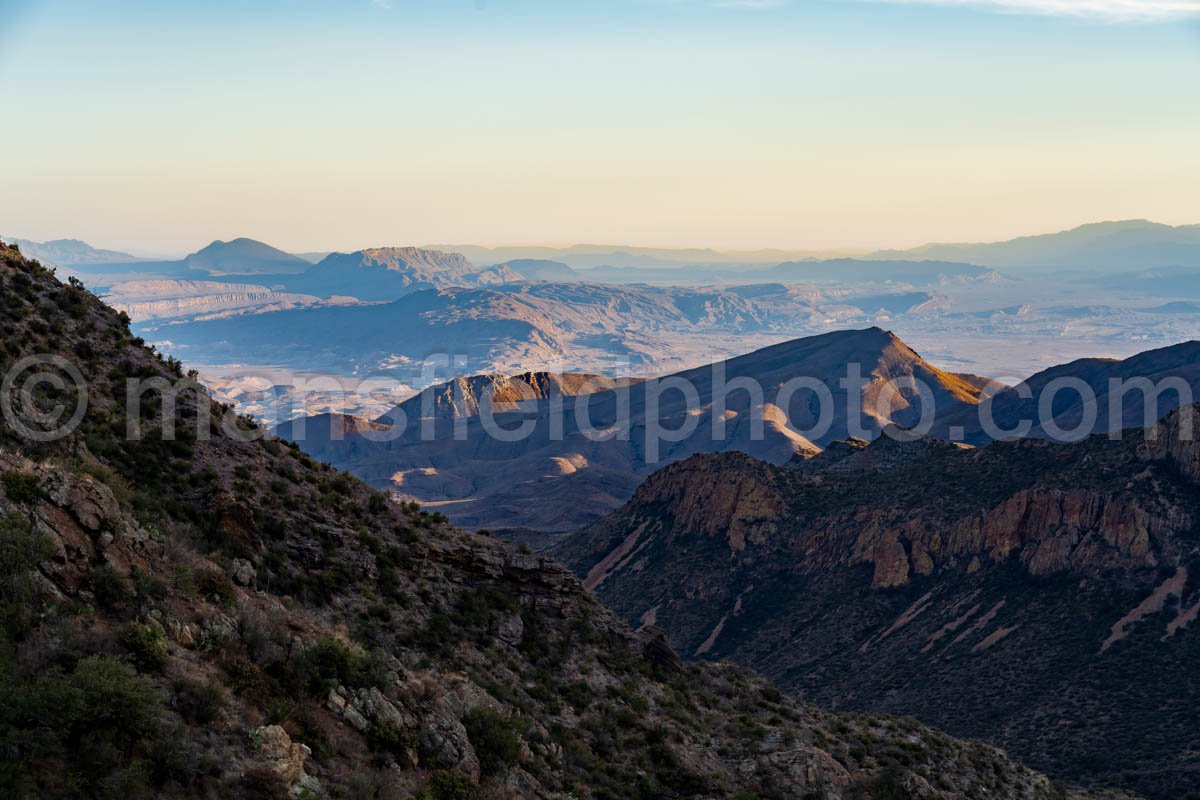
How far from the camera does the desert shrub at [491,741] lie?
18.9 m

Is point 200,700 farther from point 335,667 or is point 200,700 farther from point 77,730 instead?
point 335,667

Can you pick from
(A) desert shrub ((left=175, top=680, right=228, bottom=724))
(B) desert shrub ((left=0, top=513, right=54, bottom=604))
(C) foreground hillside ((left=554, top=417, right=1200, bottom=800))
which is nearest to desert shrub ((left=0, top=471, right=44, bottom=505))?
(B) desert shrub ((left=0, top=513, right=54, bottom=604))

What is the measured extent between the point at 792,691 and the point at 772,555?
71.1 ft

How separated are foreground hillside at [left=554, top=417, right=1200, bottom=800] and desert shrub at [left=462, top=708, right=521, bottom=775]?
29031 millimetres

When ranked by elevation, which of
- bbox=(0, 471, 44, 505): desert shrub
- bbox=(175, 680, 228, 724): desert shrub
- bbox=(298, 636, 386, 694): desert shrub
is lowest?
bbox=(298, 636, 386, 694): desert shrub

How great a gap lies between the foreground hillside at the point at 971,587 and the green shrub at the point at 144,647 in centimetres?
3626

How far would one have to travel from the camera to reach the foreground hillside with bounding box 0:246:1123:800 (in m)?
13.5

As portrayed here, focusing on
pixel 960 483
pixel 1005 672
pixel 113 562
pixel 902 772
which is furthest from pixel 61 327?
pixel 960 483

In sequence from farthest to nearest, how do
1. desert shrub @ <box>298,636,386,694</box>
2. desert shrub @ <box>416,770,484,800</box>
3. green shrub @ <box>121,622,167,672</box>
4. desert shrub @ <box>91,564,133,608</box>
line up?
desert shrub @ <box>298,636,386,694</box>
desert shrub @ <box>416,770,484,800</box>
desert shrub @ <box>91,564,133,608</box>
green shrub @ <box>121,622,167,672</box>

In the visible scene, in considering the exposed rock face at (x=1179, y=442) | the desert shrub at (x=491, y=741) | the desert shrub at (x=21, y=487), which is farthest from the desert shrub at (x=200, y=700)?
the exposed rock face at (x=1179, y=442)

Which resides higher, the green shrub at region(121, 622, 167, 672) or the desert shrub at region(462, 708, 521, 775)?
the green shrub at region(121, 622, 167, 672)

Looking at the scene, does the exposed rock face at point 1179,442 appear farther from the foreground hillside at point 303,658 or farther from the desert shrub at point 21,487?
the desert shrub at point 21,487

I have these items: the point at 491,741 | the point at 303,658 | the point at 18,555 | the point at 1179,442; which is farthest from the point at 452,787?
the point at 1179,442

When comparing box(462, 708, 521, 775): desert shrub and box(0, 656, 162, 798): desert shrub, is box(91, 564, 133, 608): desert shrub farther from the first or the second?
box(462, 708, 521, 775): desert shrub
